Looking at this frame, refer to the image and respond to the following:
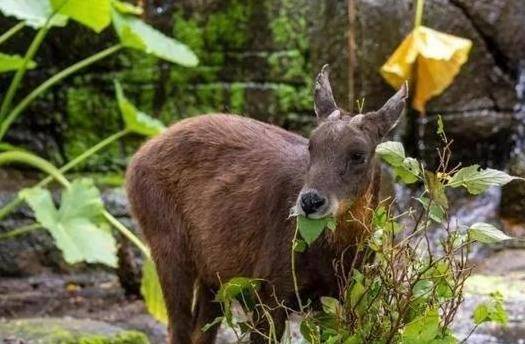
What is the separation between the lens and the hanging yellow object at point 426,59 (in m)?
8.12

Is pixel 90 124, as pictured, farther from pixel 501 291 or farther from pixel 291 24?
pixel 501 291

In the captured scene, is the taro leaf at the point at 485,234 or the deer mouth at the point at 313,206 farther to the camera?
the deer mouth at the point at 313,206

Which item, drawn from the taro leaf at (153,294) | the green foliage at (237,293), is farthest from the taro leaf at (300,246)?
the taro leaf at (153,294)

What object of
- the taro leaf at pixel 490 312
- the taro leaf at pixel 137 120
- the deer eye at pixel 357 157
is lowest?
the taro leaf at pixel 137 120

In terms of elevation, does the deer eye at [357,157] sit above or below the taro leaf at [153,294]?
above

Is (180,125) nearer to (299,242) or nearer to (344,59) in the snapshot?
(299,242)

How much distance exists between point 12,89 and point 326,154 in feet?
12.9

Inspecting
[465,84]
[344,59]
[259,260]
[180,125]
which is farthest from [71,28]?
[259,260]

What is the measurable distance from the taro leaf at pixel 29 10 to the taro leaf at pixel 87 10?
0.14 m

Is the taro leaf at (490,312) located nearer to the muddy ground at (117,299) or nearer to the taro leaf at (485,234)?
the taro leaf at (485,234)

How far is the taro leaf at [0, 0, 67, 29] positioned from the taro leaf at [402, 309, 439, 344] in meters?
3.85

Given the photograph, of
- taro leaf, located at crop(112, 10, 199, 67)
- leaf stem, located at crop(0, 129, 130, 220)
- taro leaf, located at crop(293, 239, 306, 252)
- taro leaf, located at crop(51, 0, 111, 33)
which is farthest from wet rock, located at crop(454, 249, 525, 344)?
taro leaf, located at crop(51, 0, 111, 33)

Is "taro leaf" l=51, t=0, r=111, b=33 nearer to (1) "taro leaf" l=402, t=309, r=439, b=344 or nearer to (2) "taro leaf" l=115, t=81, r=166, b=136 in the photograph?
(2) "taro leaf" l=115, t=81, r=166, b=136

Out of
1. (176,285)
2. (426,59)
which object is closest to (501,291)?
(426,59)
